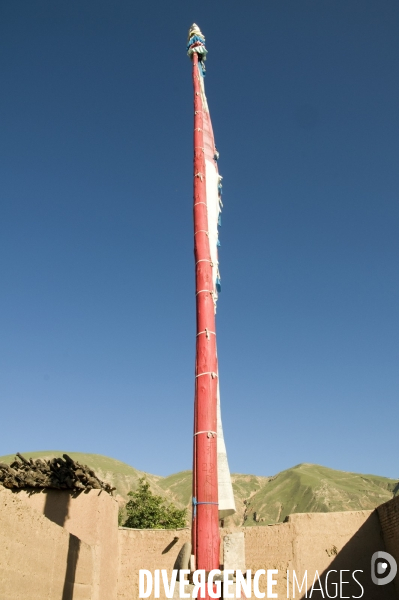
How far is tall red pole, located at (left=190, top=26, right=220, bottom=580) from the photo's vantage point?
7598mm

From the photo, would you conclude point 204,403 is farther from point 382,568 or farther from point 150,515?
point 150,515

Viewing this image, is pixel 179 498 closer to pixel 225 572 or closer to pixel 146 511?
pixel 146 511

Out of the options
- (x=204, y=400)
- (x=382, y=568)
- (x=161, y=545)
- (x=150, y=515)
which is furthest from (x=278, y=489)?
(x=204, y=400)

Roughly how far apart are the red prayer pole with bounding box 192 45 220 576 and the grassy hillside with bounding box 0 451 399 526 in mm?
50793

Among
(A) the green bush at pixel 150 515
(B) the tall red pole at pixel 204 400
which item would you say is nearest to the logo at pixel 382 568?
(B) the tall red pole at pixel 204 400

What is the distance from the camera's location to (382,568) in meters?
14.4

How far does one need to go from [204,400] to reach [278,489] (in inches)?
2857

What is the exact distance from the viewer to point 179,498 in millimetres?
74688

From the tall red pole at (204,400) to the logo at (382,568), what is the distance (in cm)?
937

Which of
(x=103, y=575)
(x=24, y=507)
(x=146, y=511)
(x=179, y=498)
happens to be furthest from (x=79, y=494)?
(x=179, y=498)

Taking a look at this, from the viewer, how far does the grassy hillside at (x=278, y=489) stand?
6288 cm

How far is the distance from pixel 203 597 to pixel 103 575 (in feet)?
26.5

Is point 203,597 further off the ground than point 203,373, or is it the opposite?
point 203,373

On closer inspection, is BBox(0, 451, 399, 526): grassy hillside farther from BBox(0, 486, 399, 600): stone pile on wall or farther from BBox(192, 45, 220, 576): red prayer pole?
BBox(192, 45, 220, 576): red prayer pole
